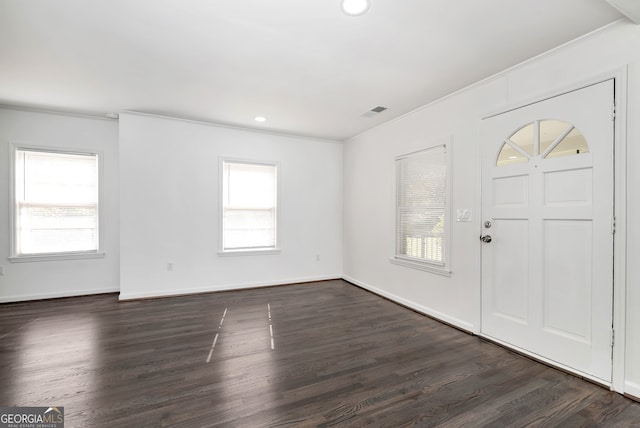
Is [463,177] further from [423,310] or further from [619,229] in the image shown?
[423,310]

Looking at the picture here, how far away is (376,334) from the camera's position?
10.00 feet

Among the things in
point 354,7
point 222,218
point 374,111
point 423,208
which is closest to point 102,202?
point 222,218

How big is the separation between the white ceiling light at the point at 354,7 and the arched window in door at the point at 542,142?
1.82 m

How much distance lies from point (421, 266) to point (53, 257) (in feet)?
17.0

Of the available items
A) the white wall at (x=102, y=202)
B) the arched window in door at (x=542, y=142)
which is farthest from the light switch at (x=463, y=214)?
the white wall at (x=102, y=202)

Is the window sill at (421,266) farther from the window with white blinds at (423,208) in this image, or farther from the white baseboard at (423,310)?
the white baseboard at (423,310)

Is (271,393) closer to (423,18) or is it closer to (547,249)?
(547,249)

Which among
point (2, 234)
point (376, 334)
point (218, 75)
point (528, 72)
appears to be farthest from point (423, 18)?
point (2, 234)

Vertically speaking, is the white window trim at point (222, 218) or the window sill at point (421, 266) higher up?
the white window trim at point (222, 218)

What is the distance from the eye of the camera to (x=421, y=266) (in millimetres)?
3766

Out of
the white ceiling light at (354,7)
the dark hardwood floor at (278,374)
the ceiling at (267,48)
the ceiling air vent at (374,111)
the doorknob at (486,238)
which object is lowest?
the dark hardwood floor at (278,374)

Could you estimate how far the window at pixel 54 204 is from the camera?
405 centimetres

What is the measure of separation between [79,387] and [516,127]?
414cm

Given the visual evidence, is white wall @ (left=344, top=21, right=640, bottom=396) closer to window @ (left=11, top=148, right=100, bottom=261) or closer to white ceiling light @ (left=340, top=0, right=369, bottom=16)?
white ceiling light @ (left=340, top=0, right=369, bottom=16)
